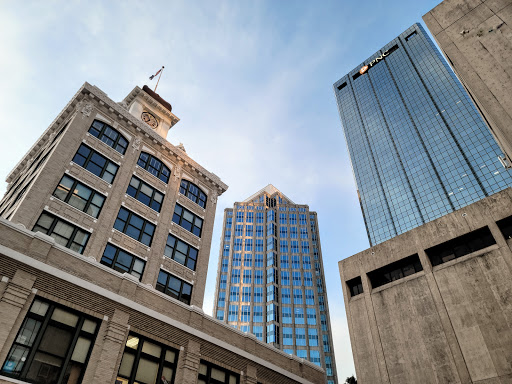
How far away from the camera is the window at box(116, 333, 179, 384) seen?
62.4 feet

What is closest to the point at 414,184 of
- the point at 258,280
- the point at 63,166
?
the point at 258,280

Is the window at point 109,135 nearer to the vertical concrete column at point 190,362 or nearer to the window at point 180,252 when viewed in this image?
the window at point 180,252

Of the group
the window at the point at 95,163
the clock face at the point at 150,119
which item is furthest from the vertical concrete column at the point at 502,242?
the clock face at the point at 150,119

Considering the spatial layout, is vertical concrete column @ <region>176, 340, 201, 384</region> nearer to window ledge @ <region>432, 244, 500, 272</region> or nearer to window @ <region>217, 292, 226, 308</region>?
window ledge @ <region>432, 244, 500, 272</region>

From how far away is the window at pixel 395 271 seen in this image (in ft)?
88.9

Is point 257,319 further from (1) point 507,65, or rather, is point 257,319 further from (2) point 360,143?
(1) point 507,65

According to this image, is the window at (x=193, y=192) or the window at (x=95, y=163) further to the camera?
the window at (x=193, y=192)

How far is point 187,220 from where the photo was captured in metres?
33.6

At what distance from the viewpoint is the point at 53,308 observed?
1775 centimetres

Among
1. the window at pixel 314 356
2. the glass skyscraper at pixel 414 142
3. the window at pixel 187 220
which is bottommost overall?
the window at pixel 187 220

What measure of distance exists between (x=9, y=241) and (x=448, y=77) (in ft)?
479

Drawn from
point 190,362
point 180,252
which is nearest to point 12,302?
point 190,362

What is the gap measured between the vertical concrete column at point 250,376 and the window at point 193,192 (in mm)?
16388

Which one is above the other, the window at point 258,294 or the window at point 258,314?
the window at point 258,294
